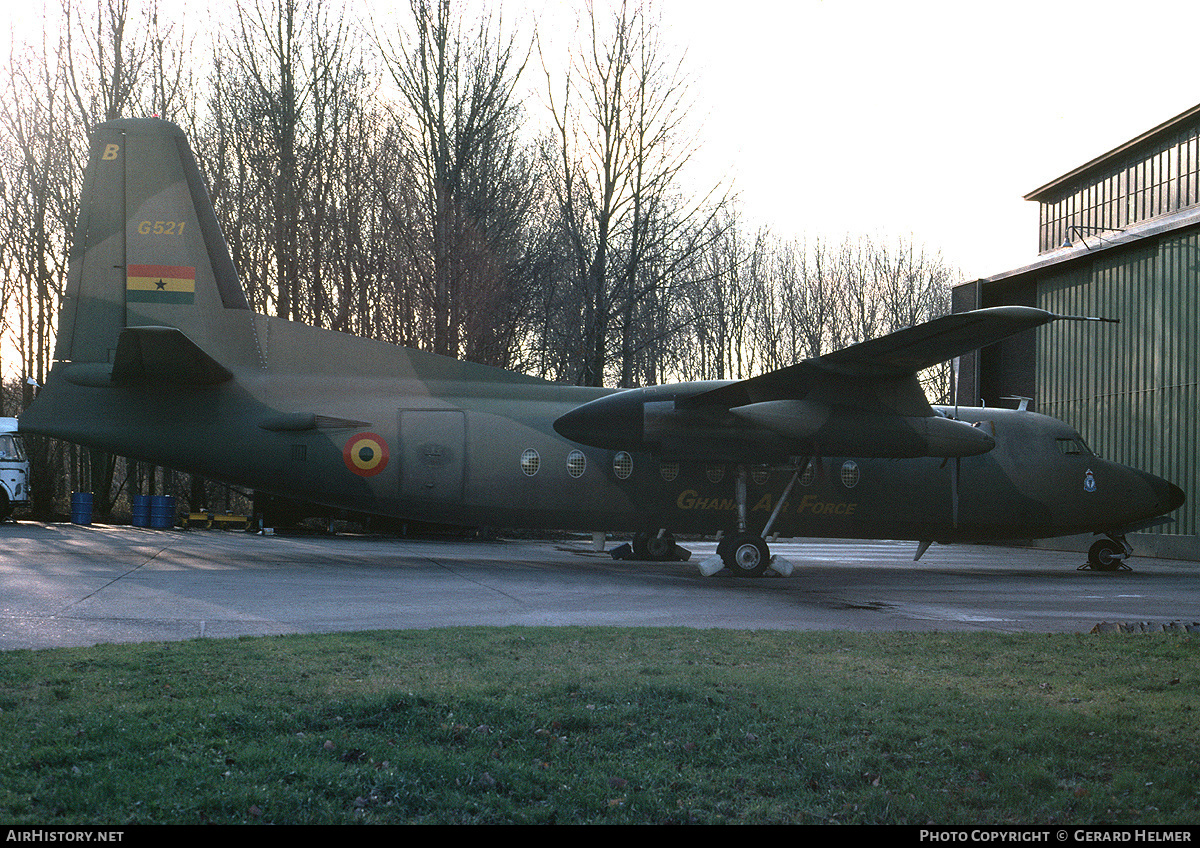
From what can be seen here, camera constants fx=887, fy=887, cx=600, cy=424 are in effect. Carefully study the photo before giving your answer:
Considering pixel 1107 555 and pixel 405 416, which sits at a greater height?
pixel 405 416

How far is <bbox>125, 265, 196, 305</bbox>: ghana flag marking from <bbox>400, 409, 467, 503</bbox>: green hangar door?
14.0 feet

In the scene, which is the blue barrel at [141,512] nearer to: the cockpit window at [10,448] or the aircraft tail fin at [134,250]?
the cockpit window at [10,448]

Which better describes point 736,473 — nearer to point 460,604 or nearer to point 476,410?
point 476,410

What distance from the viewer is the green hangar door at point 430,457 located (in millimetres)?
15086

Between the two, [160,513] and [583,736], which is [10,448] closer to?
[160,513]

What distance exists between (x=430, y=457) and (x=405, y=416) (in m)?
0.83

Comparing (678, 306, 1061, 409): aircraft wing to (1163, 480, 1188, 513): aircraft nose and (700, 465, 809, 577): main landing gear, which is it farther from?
(1163, 480, 1188, 513): aircraft nose

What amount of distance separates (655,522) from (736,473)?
168cm

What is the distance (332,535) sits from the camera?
2509 cm

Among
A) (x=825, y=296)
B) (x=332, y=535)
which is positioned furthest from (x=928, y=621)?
(x=825, y=296)

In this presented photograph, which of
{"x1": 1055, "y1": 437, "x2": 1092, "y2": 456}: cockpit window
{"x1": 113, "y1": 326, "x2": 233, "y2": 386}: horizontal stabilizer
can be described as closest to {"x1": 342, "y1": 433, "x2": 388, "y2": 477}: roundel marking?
{"x1": 113, "y1": 326, "x2": 233, "y2": 386}: horizontal stabilizer

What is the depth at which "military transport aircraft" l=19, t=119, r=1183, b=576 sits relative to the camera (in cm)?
1460

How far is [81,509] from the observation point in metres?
25.7

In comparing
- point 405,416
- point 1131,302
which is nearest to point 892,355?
point 405,416
